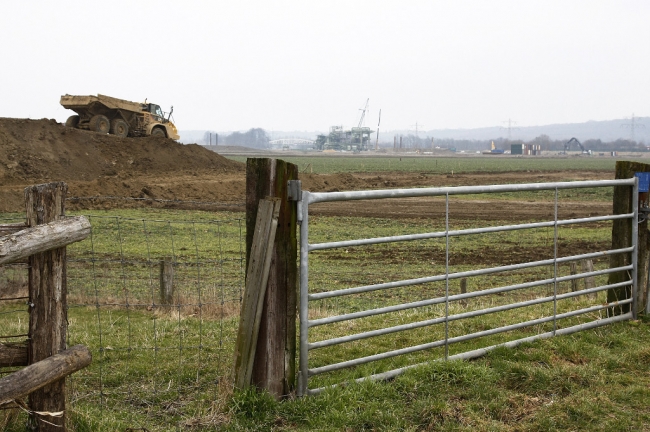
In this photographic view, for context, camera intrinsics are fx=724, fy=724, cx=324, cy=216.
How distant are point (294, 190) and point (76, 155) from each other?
37.6 m

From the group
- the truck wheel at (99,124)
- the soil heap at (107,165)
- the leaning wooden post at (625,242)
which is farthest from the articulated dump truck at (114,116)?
the leaning wooden post at (625,242)

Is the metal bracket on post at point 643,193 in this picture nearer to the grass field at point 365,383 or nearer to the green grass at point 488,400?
the grass field at point 365,383

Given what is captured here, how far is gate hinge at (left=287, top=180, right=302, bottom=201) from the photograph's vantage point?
17.0ft

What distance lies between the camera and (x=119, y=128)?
46.4 m

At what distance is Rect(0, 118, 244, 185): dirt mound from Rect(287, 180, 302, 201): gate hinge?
32112mm

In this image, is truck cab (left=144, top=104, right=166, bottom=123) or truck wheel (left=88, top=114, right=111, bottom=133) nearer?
truck wheel (left=88, top=114, right=111, bottom=133)

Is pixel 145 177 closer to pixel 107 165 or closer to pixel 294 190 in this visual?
pixel 107 165

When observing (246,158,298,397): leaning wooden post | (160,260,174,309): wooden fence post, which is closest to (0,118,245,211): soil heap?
(160,260,174,309): wooden fence post

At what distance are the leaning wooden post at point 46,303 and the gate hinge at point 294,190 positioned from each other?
1565mm

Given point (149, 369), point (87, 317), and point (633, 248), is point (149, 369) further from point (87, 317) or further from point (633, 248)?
point (633, 248)

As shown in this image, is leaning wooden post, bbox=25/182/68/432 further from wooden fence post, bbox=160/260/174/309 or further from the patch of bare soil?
the patch of bare soil

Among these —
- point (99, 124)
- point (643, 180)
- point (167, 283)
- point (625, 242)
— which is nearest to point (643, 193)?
point (643, 180)

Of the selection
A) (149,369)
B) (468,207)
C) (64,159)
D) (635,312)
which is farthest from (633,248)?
(64,159)

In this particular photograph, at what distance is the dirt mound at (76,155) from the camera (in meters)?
36.9
